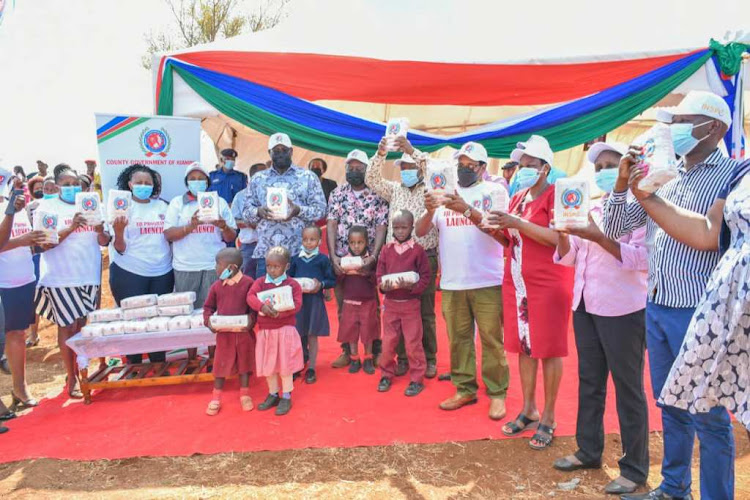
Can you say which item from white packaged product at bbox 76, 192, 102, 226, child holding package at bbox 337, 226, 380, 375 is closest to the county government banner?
white packaged product at bbox 76, 192, 102, 226

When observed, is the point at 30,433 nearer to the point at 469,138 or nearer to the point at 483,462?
the point at 483,462

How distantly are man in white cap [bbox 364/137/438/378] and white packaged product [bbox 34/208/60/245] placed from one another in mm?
2685

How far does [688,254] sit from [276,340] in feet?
9.97

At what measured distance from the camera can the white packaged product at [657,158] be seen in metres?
2.04

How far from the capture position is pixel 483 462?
3393mm

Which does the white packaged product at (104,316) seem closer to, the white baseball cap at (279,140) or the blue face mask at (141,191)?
the blue face mask at (141,191)

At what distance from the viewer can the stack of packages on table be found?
14.8 feet

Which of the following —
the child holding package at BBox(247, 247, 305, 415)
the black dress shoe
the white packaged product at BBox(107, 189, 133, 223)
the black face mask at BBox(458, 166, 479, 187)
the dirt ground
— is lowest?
the dirt ground

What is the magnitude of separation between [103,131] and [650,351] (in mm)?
5326

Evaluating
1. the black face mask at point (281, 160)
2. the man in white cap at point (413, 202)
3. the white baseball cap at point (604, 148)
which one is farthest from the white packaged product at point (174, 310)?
the white baseball cap at point (604, 148)

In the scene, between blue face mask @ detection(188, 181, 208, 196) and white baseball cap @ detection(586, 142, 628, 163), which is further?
blue face mask @ detection(188, 181, 208, 196)

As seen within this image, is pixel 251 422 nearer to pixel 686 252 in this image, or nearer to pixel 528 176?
pixel 528 176

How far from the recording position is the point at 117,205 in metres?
4.62

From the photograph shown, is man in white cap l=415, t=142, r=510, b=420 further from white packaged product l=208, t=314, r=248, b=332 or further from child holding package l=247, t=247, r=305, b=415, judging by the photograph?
white packaged product l=208, t=314, r=248, b=332
